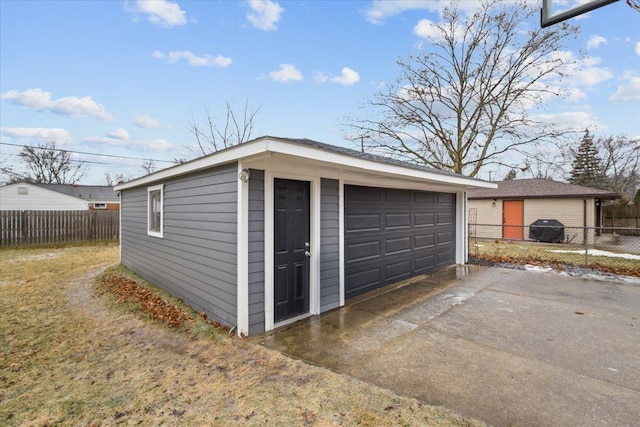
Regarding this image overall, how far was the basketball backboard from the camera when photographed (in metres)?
3.27

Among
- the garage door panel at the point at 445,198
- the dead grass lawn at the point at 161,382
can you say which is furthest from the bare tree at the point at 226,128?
the dead grass lawn at the point at 161,382

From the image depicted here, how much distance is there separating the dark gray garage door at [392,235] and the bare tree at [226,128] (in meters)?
11.1

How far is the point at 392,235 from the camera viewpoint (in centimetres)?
605

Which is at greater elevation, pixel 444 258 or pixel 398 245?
pixel 398 245

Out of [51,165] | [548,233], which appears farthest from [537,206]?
[51,165]

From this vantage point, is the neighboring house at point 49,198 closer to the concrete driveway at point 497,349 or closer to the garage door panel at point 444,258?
the garage door panel at point 444,258

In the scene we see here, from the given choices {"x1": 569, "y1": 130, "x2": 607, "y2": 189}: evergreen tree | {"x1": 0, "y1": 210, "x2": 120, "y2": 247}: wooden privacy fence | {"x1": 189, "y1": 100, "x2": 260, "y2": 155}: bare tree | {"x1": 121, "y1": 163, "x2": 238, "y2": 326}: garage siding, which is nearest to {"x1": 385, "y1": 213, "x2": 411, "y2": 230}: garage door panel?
{"x1": 121, "y1": 163, "x2": 238, "y2": 326}: garage siding

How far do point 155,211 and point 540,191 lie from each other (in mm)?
15660

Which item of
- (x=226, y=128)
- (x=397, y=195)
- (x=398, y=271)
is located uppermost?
(x=226, y=128)

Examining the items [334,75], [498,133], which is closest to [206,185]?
[334,75]

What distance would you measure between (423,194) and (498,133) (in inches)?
350

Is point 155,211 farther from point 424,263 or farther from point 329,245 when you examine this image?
point 424,263

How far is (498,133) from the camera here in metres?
13.4

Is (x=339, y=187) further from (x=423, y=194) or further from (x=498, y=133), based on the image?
(x=498, y=133)
